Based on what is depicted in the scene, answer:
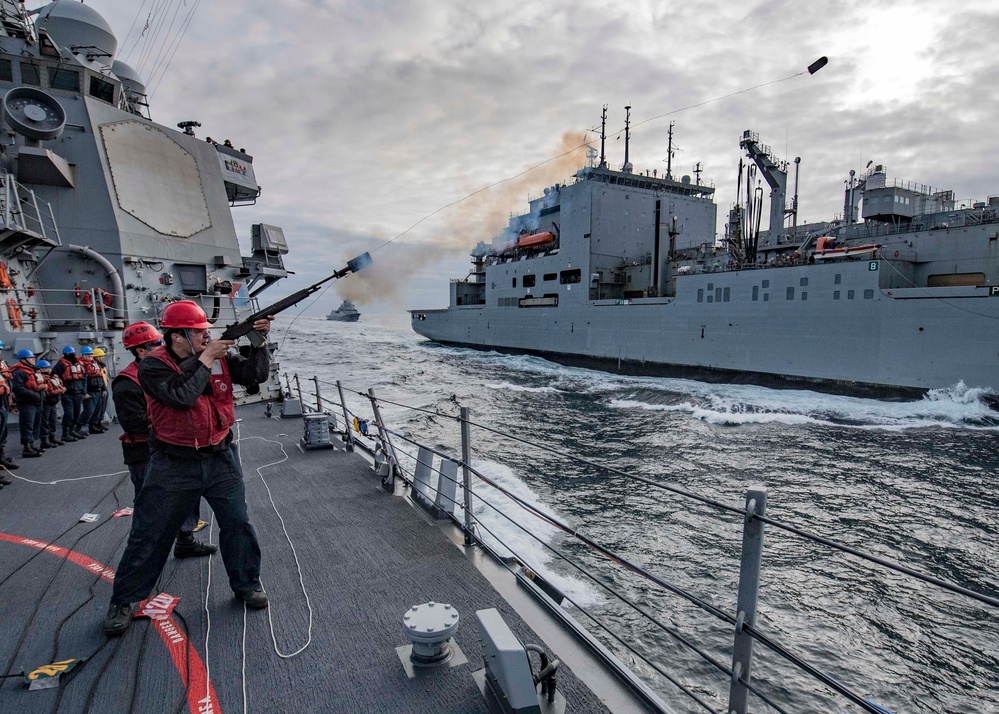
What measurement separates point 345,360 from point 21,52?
23264mm

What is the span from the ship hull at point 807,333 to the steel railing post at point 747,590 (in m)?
18.3

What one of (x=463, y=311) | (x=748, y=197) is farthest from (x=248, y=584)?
(x=463, y=311)

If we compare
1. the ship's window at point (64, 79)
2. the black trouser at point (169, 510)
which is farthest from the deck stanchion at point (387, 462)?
the ship's window at point (64, 79)

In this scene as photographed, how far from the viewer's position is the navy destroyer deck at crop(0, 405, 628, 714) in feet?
7.41

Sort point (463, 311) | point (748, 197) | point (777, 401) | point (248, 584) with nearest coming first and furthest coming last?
point (248, 584)
point (777, 401)
point (748, 197)
point (463, 311)

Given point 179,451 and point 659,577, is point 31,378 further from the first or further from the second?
point 659,577

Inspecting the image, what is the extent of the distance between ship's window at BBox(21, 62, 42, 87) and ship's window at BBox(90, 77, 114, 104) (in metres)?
0.79

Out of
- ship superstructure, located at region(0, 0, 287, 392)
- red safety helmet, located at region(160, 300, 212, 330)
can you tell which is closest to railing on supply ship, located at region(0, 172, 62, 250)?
ship superstructure, located at region(0, 0, 287, 392)

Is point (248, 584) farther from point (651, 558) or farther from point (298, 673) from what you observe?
point (651, 558)

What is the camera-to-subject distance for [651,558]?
240 inches

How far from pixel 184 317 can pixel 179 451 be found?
718 millimetres

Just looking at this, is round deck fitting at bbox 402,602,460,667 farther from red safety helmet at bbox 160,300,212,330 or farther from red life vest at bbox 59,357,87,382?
red life vest at bbox 59,357,87,382

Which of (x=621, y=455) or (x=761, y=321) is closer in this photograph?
(x=621, y=455)

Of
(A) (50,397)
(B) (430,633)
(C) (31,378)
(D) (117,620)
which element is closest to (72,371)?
(A) (50,397)
